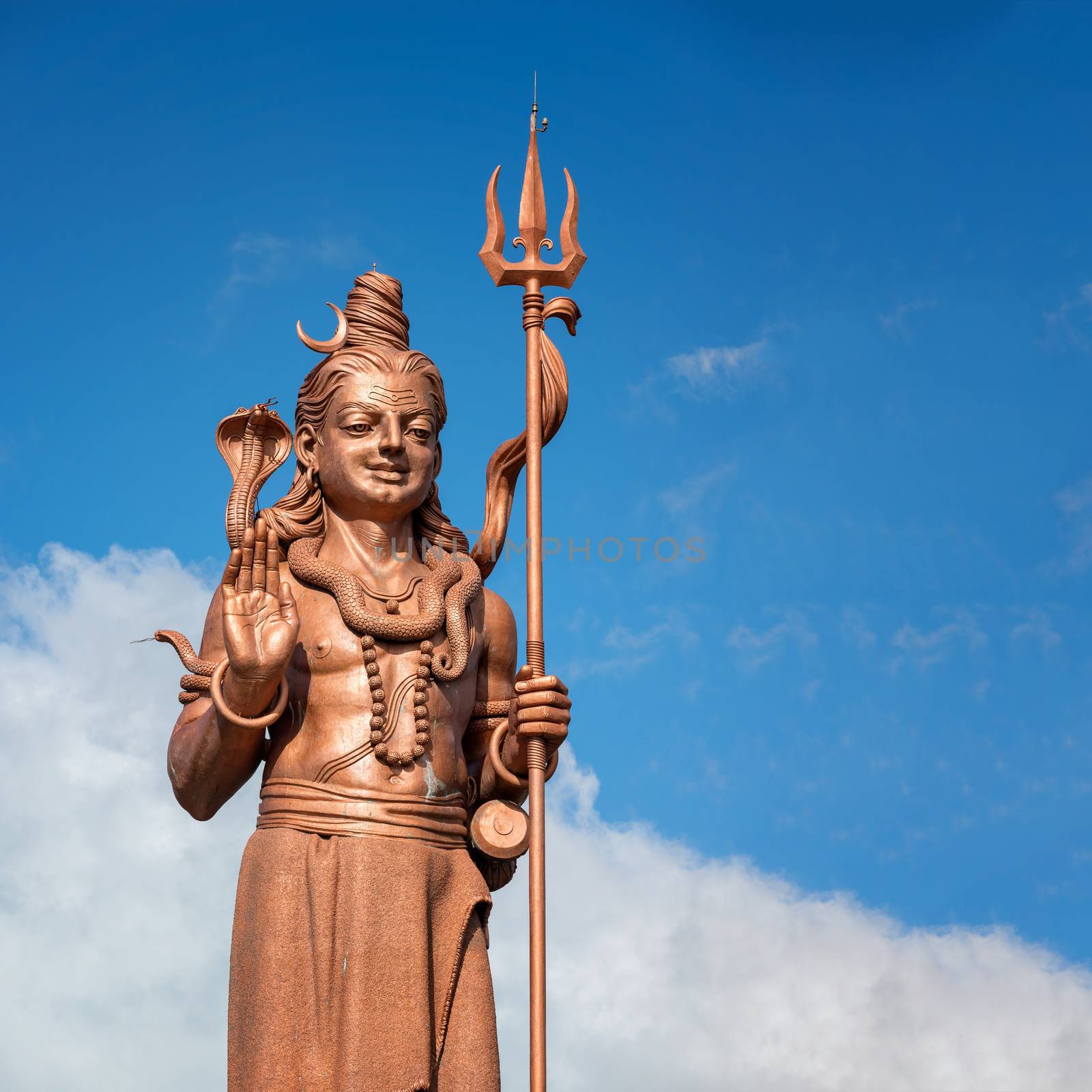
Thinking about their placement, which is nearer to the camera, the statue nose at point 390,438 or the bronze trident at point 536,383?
the bronze trident at point 536,383

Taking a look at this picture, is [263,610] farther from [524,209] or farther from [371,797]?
[524,209]

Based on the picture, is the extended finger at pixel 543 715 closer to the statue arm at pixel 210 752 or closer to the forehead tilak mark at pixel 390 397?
the statue arm at pixel 210 752

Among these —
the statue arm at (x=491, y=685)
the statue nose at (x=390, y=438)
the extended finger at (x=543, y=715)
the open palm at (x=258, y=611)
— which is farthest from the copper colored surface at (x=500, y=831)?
the statue nose at (x=390, y=438)

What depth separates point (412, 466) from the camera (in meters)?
8.41

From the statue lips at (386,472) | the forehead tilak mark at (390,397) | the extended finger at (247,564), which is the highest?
the forehead tilak mark at (390,397)

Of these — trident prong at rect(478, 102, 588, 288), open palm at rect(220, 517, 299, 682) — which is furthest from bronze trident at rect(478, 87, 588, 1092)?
open palm at rect(220, 517, 299, 682)

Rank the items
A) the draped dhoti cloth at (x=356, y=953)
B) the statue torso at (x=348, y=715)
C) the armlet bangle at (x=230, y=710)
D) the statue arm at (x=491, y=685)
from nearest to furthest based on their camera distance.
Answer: the draped dhoti cloth at (x=356, y=953) → the armlet bangle at (x=230, y=710) → the statue torso at (x=348, y=715) → the statue arm at (x=491, y=685)

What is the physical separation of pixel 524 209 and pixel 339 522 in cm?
181

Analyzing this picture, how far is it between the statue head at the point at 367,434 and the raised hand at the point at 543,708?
38.3 inches

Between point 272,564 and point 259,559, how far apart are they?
0.22 ft

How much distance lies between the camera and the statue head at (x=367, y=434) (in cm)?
835

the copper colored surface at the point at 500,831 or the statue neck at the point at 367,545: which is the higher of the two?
the statue neck at the point at 367,545

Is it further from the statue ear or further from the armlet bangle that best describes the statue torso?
the statue ear

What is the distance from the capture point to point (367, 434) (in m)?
8.38
